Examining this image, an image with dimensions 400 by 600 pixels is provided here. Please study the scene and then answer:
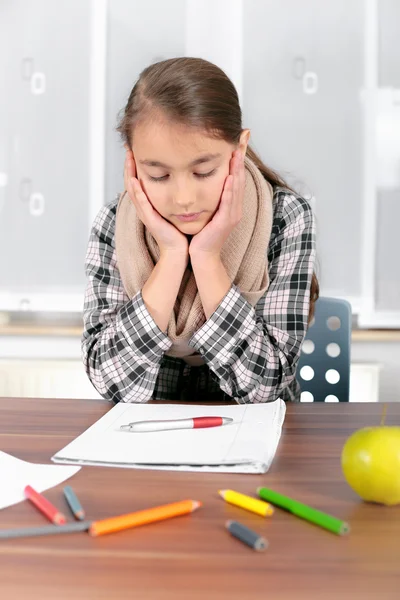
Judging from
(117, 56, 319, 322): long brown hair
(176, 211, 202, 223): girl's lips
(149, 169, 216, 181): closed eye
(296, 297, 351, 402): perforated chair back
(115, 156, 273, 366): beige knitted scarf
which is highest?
(117, 56, 319, 322): long brown hair

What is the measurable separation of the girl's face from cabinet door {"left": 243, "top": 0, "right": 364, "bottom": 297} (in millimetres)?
1406

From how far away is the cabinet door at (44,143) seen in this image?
→ 105 inches

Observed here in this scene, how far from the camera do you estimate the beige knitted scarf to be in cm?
133

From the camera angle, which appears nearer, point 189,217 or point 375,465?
point 375,465

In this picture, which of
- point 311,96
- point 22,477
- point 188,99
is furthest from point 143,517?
point 311,96

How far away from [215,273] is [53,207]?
156 centimetres

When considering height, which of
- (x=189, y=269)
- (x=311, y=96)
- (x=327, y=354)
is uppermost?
(x=311, y=96)

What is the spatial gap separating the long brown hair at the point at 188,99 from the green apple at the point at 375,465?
24.6 inches

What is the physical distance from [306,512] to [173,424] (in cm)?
34

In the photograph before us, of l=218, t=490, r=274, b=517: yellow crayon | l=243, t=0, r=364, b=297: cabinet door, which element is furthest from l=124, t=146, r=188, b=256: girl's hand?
l=243, t=0, r=364, b=297: cabinet door

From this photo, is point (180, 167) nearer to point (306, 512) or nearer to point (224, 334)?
point (224, 334)

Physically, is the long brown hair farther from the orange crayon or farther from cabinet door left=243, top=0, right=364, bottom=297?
cabinet door left=243, top=0, right=364, bottom=297

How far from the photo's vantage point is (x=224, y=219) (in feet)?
4.23

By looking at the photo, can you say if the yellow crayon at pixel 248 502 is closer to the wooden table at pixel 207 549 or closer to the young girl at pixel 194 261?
the wooden table at pixel 207 549
